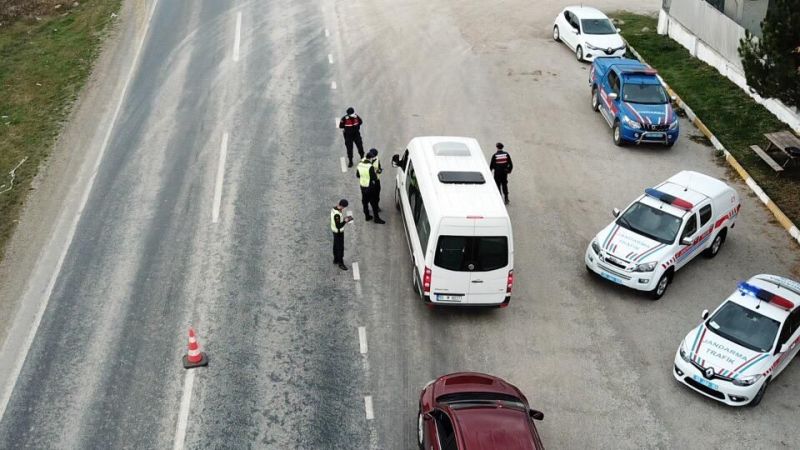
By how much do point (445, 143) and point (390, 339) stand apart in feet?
16.2

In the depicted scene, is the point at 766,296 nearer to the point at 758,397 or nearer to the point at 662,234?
the point at 758,397

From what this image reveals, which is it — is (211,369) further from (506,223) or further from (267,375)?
(506,223)

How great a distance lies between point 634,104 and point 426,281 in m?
11.6

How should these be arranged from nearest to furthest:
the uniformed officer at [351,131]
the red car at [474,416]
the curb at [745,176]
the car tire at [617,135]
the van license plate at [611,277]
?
the red car at [474,416] < the van license plate at [611,277] < the curb at [745,176] < the uniformed officer at [351,131] < the car tire at [617,135]

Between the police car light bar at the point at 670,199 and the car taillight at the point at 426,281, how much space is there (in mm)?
6021

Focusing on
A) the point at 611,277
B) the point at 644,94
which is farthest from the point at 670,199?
the point at 644,94

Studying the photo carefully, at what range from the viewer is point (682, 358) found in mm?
15883

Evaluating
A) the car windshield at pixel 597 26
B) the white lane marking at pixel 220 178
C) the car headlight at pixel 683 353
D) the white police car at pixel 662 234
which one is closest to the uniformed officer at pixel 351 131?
the white lane marking at pixel 220 178

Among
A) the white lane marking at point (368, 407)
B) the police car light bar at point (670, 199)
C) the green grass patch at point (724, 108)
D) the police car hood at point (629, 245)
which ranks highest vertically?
the white lane marking at point (368, 407)

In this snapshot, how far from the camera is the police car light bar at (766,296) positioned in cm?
1641

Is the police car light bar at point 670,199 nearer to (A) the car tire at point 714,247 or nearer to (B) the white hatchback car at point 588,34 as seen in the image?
(A) the car tire at point 714,247

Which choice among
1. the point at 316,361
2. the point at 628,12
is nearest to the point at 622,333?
the point at 316,361

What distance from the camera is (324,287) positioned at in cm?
1828

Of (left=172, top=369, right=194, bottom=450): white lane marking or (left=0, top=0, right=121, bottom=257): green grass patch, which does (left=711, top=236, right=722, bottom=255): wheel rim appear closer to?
(left=172, top=369, right=194, bottom=450): white lane marking
